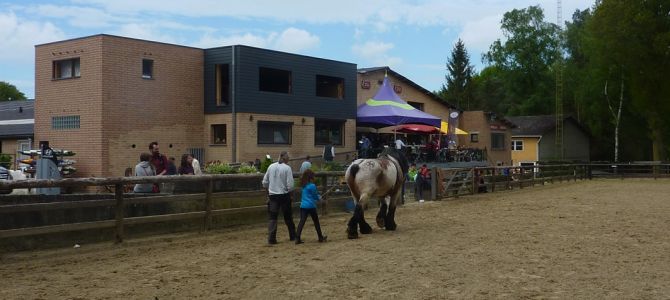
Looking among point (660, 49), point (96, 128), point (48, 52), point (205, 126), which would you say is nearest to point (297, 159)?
point (205, 126)

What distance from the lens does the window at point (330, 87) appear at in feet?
105

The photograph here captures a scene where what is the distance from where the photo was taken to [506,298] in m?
6.55

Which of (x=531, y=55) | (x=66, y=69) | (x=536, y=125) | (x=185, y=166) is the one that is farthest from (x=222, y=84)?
Result: (x=531, y=55)

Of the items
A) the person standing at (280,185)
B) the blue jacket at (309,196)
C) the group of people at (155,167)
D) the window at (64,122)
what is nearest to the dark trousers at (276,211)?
the person standing at (280,185)

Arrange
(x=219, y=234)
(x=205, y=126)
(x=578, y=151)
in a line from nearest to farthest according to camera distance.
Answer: (x=219, y=234)
(x=205, y=126)
(x=578, y=151)

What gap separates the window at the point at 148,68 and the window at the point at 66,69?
7.94 ft

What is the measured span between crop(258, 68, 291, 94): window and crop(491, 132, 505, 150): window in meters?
19.2

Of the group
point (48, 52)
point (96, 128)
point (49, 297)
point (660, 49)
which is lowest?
point (49, 297)

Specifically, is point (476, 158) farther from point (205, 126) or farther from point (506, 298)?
point (506, 298)

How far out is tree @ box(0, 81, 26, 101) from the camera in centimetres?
7276

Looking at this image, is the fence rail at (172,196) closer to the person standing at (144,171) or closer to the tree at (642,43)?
the person standing at (144,171)

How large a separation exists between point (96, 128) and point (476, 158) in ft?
63.5

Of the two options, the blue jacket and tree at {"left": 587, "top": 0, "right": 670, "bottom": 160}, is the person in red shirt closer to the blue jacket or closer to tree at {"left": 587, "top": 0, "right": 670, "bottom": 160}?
the blue jacket

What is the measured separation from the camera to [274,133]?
28.7m
